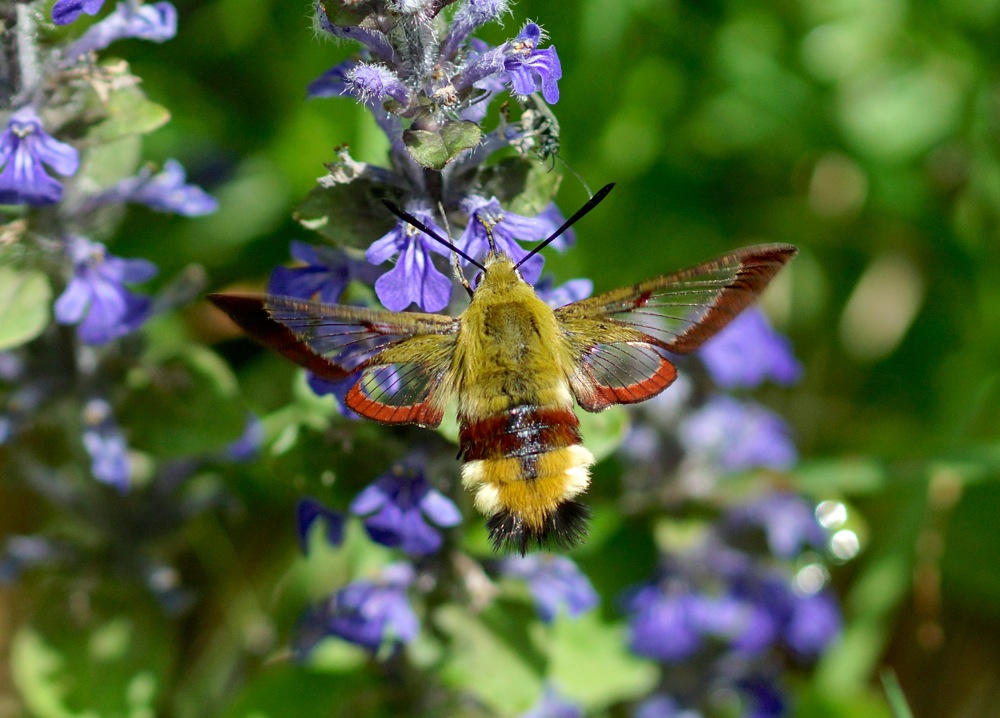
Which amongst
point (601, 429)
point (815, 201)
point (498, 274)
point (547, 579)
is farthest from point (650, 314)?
point (815, 201)

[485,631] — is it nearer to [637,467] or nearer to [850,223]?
→ [637,467]

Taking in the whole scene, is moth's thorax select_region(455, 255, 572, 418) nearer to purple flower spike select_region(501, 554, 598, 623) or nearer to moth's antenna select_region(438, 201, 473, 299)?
moth's antenna select_region(438, 201, 473, 299)

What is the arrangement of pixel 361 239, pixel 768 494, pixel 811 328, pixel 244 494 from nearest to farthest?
pixel 361 239
pixel 768 494
pixel 244 494
pixel 811 328

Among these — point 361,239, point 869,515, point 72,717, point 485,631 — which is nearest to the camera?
point 361,239

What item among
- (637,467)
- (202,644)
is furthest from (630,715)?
(202,644)

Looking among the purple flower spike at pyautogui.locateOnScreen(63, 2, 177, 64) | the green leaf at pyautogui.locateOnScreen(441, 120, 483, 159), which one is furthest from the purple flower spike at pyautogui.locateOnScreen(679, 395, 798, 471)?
the purple flower spike at pyautogui.locateOnScreen(63, 2, 177, 64)

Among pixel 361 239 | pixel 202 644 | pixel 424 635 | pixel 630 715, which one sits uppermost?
pixel 361 239

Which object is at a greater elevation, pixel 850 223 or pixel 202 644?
pixel 850 223
